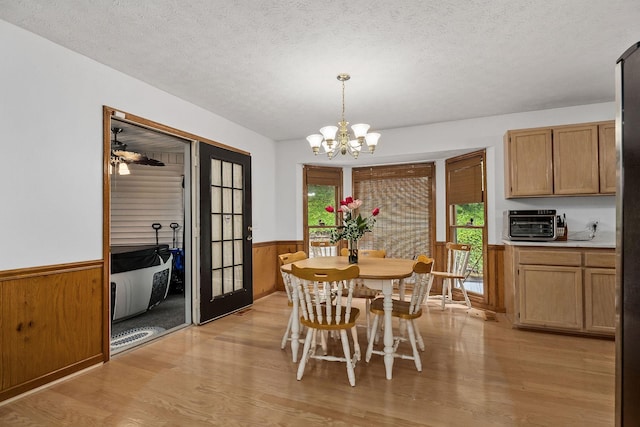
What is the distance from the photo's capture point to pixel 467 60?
2.81 meters

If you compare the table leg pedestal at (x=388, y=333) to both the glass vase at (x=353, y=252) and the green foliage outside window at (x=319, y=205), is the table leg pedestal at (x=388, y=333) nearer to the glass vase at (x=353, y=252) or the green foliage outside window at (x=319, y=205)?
the glass vase at (x=353, y=252)

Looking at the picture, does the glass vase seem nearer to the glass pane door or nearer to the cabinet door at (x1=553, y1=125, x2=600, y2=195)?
the glass pane door

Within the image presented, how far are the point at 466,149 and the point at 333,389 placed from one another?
3.57 m

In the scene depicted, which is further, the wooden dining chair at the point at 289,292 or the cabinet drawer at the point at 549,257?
the cabinet drawer at the point at 549,257

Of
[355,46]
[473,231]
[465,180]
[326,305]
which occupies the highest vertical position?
[355,46]

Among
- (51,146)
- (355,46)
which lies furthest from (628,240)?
(51,146)

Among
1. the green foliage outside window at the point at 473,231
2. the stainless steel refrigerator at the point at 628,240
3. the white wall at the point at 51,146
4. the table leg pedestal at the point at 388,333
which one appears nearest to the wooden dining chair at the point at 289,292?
the table leg pedestal at the point at 388,333

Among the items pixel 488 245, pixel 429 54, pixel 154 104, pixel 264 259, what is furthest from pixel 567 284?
pixel 154 104

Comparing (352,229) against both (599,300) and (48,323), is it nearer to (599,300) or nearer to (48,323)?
(48,323)

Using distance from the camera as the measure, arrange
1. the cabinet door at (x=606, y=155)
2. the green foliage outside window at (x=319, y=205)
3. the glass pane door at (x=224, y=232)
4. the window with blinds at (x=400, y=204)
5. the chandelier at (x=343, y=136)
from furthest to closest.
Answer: the green foliage outside window at (x=319, y=205)
the window with blinds at (x=400, y=204)
the glass pane door at (x=224, y=232)
the cabinet door at (x=606, y=155)
the chandelier at (x=343, y=136)

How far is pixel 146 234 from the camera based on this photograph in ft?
18.7

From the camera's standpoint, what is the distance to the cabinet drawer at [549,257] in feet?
11.2

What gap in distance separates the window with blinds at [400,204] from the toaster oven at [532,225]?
1498 mm

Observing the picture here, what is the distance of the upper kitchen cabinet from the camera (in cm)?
358
